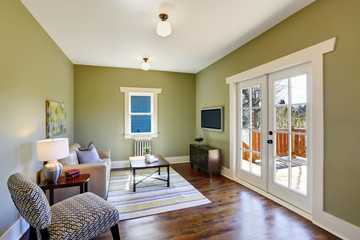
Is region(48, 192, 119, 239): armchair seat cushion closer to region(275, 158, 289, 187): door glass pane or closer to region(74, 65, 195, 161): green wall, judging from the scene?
region(275, 158, 289, 187): door glass pane

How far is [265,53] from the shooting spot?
285 centimetres

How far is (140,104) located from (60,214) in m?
3.63

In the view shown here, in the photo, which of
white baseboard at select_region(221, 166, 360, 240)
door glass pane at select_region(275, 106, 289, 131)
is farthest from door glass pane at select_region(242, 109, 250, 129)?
white baseboard at select_region(221, 166, 360, 240)

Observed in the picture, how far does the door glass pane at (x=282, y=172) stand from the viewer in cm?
265

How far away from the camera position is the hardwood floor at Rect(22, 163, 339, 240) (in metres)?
1.96

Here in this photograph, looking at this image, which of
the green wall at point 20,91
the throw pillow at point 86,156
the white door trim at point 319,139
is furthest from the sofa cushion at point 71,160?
the white door trim at point 319,139

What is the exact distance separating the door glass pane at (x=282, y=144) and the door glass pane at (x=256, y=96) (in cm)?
66

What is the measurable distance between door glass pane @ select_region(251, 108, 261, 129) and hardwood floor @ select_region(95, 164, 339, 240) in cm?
119

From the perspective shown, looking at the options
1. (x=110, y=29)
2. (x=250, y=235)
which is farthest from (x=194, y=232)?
(x=110, y=29)

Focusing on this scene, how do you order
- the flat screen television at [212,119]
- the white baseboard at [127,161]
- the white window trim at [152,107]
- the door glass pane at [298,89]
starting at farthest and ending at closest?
the white window trim at [152,107] → the white baseboard at [127,161] → the flat screen television at [212,119] → the door glass pane at [298,89]

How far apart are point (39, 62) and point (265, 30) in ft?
11.0

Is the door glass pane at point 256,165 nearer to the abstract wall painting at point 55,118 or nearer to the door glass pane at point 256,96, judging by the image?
the door glass pane at point 256,96

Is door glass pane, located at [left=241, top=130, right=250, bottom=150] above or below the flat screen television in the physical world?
below

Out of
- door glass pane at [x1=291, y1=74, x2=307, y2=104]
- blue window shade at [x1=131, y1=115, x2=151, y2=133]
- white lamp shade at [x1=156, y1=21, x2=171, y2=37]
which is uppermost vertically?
white lamp shade at [x1=156, y1=21, x2=171, y2=37]
